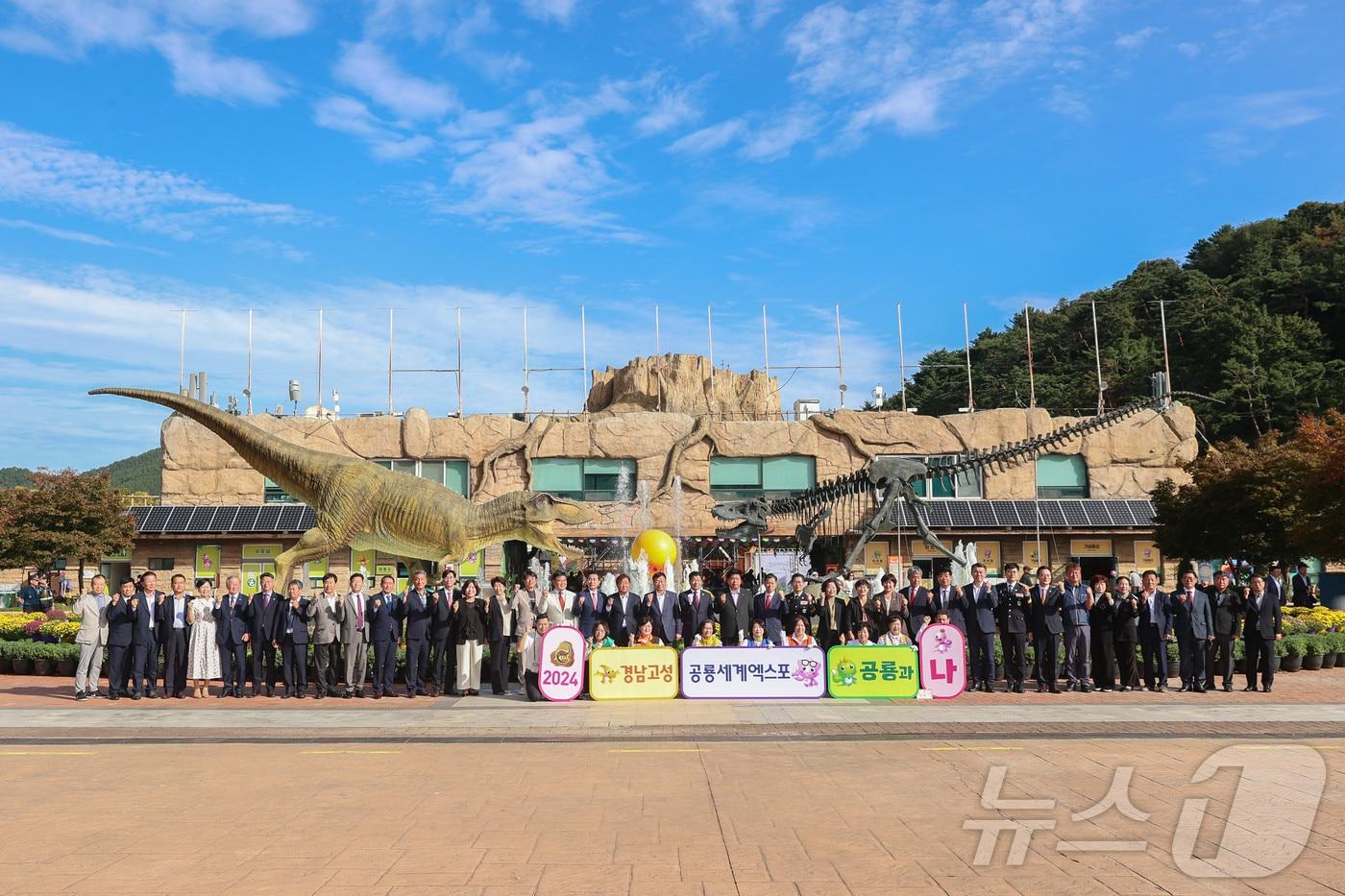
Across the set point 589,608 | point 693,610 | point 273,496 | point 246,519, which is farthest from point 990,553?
point 246,519

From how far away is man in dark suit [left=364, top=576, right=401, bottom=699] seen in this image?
48.3 ft

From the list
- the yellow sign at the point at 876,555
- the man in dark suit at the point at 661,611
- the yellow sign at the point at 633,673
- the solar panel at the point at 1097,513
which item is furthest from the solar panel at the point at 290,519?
the solar panel at the point at 1097,513

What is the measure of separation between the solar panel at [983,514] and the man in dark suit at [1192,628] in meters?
24.7

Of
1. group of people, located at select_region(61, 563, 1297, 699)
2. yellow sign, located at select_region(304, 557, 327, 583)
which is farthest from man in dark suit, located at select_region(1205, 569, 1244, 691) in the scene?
yellow sign, located at select_region(304, 557, 327, 583)

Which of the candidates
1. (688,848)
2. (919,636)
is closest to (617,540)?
(919,636)

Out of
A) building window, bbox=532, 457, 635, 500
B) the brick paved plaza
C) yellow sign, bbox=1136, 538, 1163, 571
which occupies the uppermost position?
building window, bbox=532, 457, 635, 500

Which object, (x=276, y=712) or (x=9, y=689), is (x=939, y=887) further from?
(x=9, y=689)

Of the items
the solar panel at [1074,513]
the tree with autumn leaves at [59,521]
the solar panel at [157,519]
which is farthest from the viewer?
the solar panel at [157,519]

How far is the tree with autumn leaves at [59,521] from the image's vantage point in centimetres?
3338

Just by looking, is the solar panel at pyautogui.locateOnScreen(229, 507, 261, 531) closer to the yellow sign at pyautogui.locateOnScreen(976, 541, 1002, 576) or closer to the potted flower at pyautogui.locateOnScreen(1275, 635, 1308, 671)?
the yellow sign at pyautogui.locateOnScreen(976, 541, 1002, 576)

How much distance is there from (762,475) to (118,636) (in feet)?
102

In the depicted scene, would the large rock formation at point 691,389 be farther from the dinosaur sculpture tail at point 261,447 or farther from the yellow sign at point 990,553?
the dinosaur sculpture tail at point 261,447

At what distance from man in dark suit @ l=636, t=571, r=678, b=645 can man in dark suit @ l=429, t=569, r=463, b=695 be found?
2.69m

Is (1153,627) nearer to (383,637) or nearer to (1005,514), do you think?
(383,637)
